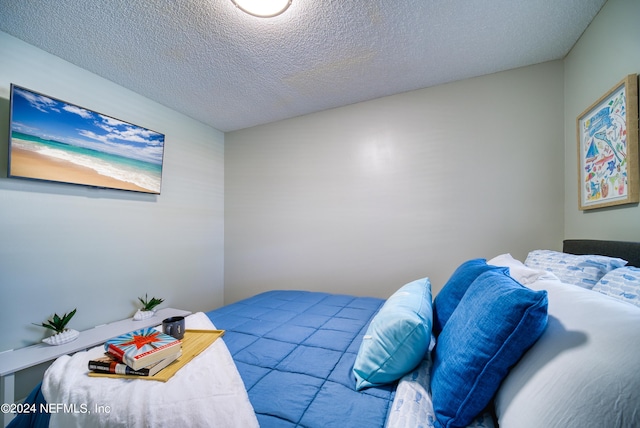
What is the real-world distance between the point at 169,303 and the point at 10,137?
74.2 inches

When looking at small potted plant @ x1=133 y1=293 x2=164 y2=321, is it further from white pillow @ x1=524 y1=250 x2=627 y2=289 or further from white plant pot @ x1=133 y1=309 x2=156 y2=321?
white pillow @ x1=524 y1=250 x2=627 y2=289

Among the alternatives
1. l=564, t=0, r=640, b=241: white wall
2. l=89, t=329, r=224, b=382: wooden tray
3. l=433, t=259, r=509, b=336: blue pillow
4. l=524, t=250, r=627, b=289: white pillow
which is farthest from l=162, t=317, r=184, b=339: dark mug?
l=564, t=0, r=640, b=241: white wall

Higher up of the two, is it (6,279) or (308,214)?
(308,214)

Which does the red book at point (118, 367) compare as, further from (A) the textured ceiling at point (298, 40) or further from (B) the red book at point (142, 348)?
(A) the textured ceiling at point (298, 40)

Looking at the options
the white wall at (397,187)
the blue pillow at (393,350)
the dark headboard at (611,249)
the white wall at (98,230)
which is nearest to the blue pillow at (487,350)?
the blue pillow at (393,350)

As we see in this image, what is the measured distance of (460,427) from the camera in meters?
0.71

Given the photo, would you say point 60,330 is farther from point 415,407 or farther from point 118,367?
point 415,407

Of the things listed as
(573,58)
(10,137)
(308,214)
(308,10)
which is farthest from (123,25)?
(573,58)

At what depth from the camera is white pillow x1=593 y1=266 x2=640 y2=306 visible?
2.82ft

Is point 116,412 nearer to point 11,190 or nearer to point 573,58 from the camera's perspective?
point 11,190

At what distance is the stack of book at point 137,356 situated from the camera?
921 millimetres

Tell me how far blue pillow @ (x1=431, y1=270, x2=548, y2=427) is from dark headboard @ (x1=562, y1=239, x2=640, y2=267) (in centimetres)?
90

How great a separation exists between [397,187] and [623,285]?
1.73m

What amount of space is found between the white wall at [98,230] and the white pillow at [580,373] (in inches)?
110
